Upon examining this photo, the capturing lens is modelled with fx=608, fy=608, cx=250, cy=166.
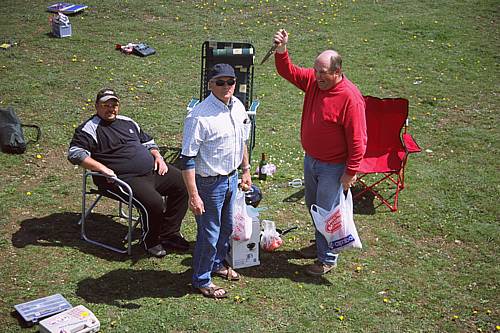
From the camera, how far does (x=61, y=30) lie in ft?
39.5

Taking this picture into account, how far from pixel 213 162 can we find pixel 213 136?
0.22 metres

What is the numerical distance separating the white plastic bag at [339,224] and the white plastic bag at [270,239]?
72 centimetres

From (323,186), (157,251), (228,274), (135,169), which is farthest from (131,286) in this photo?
(323,186)

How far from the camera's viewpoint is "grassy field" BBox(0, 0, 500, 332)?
516cm

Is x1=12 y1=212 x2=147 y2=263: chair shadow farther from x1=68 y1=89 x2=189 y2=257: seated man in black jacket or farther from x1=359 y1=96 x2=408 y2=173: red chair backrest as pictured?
x1=359 y1=96 x2=408 y2=173: red chair backrest

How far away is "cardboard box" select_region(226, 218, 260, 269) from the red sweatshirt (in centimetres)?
91

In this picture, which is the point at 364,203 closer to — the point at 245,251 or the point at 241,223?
the point at 245,251

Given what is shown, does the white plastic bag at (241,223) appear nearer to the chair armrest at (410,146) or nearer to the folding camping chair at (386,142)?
the folding camping chair at (386,142)

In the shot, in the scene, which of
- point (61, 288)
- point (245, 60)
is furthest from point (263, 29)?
point (61, 288)

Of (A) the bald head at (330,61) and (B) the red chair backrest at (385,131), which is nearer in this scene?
(A) the bald head at (330,61)

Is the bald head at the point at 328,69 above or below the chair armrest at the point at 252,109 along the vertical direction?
above

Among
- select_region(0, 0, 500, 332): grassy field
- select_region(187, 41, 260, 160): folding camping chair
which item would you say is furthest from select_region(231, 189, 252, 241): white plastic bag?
select_region(187, 41, 260, 160): folding camping chair

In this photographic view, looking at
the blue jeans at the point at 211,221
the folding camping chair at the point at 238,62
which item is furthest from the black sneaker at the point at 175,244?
the folding camping chair at the point at 238,62

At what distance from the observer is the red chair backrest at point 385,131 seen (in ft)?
22.8
